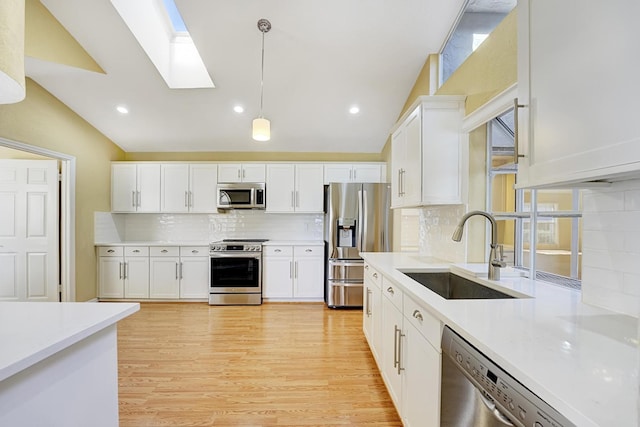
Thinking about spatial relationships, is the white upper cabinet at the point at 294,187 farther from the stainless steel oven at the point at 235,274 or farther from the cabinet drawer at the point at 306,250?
the stainless steel oven at the point at 235,274

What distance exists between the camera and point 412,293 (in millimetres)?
1442

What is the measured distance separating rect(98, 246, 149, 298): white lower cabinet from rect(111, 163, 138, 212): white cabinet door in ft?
2.15

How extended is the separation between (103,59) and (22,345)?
3.34m

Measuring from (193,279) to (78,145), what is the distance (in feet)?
7.63

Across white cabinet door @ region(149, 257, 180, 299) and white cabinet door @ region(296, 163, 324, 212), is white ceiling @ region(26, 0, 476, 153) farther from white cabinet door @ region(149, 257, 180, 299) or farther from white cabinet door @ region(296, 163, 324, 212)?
white cabinet door @ region(149, 257, 180, 299)

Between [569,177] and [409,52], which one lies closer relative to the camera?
[569,177]

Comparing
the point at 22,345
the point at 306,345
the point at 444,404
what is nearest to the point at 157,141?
the point at 306,345

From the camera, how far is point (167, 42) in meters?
3.38

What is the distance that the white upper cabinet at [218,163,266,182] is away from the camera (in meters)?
4.45

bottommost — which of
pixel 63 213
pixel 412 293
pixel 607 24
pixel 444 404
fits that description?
pixel 444 404

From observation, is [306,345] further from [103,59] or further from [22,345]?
[103,59]

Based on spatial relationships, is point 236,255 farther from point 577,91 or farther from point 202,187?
point 577,91

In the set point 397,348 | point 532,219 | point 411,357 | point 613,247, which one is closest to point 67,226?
point 397,348

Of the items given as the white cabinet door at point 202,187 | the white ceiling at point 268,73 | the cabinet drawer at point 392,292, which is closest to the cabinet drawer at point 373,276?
the cabinet drawer at point 392,292
